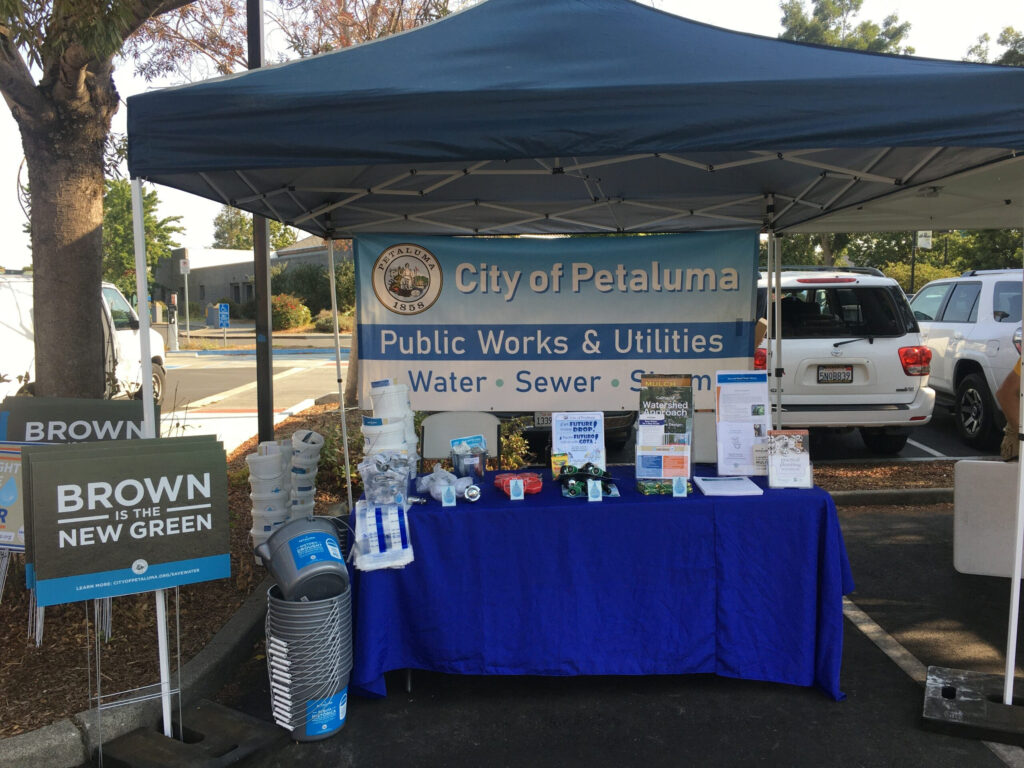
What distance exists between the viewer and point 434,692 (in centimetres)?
367

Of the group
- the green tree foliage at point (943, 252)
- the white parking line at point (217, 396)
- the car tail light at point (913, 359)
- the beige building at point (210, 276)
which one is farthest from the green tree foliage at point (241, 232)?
the car tail light at point (913, 359)

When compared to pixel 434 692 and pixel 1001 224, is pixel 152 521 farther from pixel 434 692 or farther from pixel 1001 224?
pixel 1001 224

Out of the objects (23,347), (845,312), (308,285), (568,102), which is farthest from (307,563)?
(308,285)

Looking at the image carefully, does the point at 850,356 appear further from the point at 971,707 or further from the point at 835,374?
the point at 971,707

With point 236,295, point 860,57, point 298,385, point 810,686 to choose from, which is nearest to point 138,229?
point 860,57

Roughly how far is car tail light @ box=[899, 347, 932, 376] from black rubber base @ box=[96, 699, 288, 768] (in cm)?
623

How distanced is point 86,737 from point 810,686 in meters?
3.12

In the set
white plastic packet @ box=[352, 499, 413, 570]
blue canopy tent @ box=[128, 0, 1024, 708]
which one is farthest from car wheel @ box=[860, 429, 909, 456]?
white plastic packet @ box=[352, 499, 413, 570]

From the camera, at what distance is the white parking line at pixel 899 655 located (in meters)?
3.06

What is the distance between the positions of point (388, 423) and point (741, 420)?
1786mm

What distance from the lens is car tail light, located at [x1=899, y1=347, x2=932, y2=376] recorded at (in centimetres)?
716

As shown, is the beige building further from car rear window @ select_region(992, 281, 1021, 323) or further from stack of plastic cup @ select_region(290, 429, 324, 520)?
stack of plastic cup @ select_region(290, 429, 324, 520)

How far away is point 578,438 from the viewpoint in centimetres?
389

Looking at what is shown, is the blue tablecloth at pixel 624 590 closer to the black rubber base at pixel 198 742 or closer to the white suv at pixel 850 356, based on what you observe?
the black rubber base at pixel 198 742
